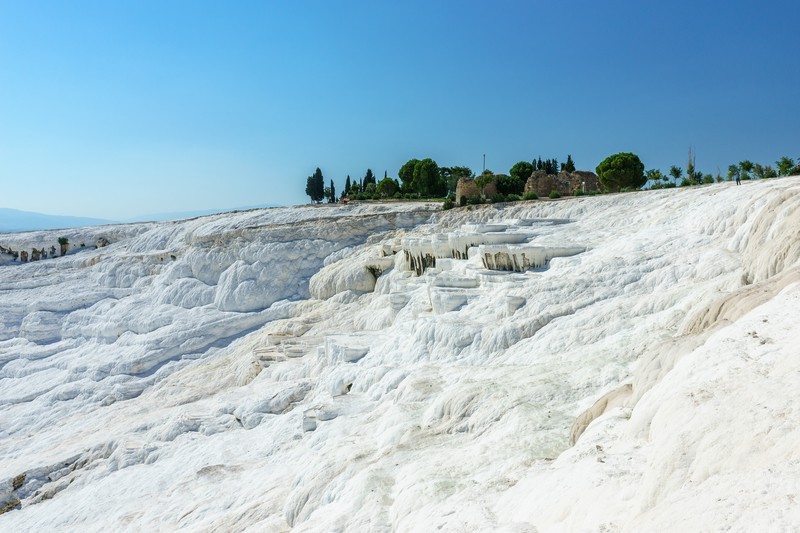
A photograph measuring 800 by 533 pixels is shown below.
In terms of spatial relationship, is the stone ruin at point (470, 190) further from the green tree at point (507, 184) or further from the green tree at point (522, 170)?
the green tree at point (522, 170)

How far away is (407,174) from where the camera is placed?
54.2 meters

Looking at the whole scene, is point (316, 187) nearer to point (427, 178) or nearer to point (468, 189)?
point (427, 178)

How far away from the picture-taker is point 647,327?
1159cm

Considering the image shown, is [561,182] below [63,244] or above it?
above

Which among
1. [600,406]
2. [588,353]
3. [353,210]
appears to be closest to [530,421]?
[600,406]

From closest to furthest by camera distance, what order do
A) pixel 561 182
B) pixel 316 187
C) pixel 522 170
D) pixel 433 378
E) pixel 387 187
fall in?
pixel 433 378 → pixel 561 182 → pixel 522 170 → pixel 387 187 → pixel 316 187

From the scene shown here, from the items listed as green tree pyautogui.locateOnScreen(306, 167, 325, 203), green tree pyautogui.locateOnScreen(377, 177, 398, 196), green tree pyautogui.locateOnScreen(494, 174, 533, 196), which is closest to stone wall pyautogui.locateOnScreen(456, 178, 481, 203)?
green tree pyautogui.locateOnScreen(494, 174, 533, 196)

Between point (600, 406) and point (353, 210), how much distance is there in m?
32.3

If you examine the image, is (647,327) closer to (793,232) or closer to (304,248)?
(793,232)

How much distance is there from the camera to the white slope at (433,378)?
19.1 feet

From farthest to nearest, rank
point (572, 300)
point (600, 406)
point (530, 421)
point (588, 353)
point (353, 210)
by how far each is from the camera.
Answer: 1. point (353, 210)
2. point (572, 300)
3. point (588, 353)
4. point (530, 421)
5. point (600, 406)

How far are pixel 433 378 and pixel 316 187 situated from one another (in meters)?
47.9

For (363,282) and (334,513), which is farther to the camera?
(363,282)

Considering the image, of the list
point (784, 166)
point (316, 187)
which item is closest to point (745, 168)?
point (784, 166)
